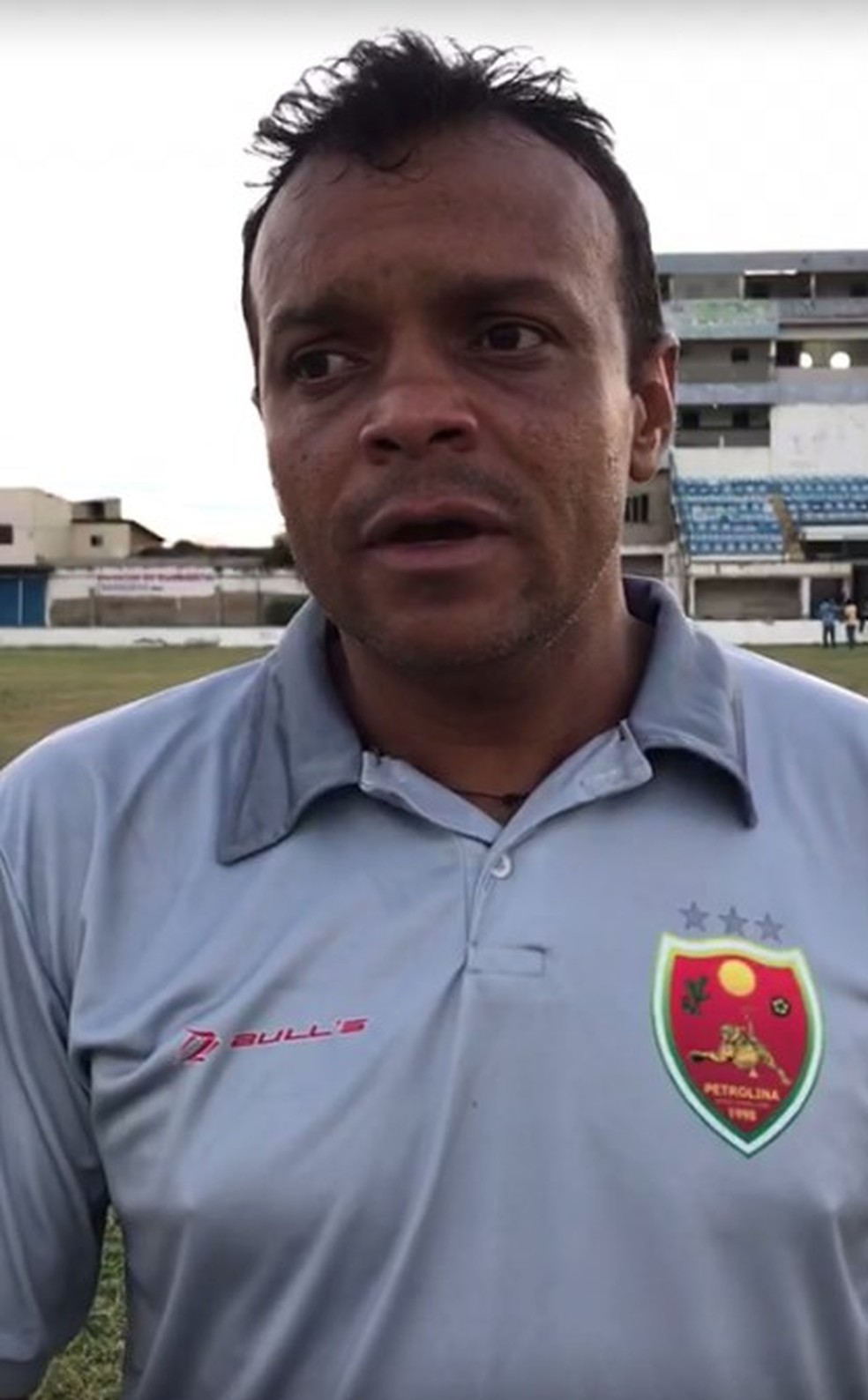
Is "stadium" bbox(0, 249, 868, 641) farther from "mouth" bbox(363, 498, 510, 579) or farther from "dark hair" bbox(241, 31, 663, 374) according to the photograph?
"mouth" bbox(363, 498, 510, 579)

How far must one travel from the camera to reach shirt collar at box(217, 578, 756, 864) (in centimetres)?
153

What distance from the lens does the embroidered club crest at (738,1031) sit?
4.52ft

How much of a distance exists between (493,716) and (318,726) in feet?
0.62

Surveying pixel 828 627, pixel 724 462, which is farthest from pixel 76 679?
pixel 724 462

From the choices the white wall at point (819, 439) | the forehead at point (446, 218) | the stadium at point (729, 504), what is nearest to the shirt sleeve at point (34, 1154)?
the forehead at point (446, 218)

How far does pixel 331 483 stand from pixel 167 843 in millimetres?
396

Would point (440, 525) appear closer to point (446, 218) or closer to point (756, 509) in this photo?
point (446, 218)

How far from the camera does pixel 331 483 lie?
152cm

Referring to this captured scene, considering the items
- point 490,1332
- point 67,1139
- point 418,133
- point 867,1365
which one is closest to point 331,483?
point 418,133

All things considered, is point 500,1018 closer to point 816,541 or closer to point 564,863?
point 564,863

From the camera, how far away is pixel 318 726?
162 cm

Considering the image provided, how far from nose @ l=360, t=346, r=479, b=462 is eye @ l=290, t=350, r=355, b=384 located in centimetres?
7

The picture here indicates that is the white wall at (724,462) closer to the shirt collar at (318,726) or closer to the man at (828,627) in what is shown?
the man at (828,627)

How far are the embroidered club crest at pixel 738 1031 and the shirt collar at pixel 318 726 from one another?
167mm
